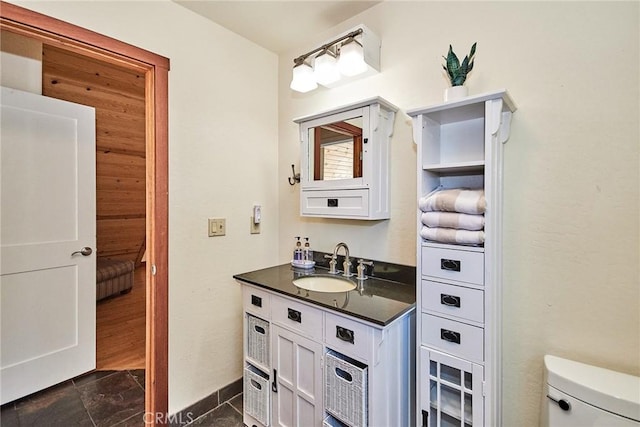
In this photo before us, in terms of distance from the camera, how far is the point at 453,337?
1.10 meters

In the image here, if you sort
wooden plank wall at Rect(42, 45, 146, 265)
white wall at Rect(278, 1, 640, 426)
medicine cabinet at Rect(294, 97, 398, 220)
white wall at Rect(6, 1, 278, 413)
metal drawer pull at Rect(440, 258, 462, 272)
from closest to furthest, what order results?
1. white wall at Rect(278, 1, 640, 426)
2. metal drawer pull at Rect(440, 258, 462, 272)
3. medicine cabinet at Rect(294, 97, 398, 220)
4. white wall at Rect(6, 1, 278, 413)
5. wooden plank wall at Rect(42, 45, 146, 265)

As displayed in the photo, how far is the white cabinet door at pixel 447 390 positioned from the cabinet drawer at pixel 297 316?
0.44 m

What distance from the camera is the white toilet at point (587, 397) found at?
2.72 ft

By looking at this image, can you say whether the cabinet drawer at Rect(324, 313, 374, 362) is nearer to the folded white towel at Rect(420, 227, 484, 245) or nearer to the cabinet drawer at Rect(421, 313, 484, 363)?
the cabinet drawer at Rect(421, 313, 484, 363)

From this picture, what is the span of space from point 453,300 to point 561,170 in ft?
2.05

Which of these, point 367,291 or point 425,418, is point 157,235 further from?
point 425,418

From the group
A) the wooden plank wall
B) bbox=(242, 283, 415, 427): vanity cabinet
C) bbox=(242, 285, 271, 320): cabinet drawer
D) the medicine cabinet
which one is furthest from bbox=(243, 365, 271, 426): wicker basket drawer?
the wooden plank wall

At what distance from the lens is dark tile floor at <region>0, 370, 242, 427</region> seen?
1646 mm

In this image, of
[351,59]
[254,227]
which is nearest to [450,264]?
[351,59]

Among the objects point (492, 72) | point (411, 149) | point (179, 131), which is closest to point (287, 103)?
point (179, 131)

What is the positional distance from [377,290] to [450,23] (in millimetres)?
1283

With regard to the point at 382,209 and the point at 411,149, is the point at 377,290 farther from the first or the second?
the point at 411,149

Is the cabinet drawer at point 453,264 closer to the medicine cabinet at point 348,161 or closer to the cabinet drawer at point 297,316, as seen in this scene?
the medicine cabinet at point 348,161

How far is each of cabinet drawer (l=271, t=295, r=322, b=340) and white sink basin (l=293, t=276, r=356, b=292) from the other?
0.19 meters
